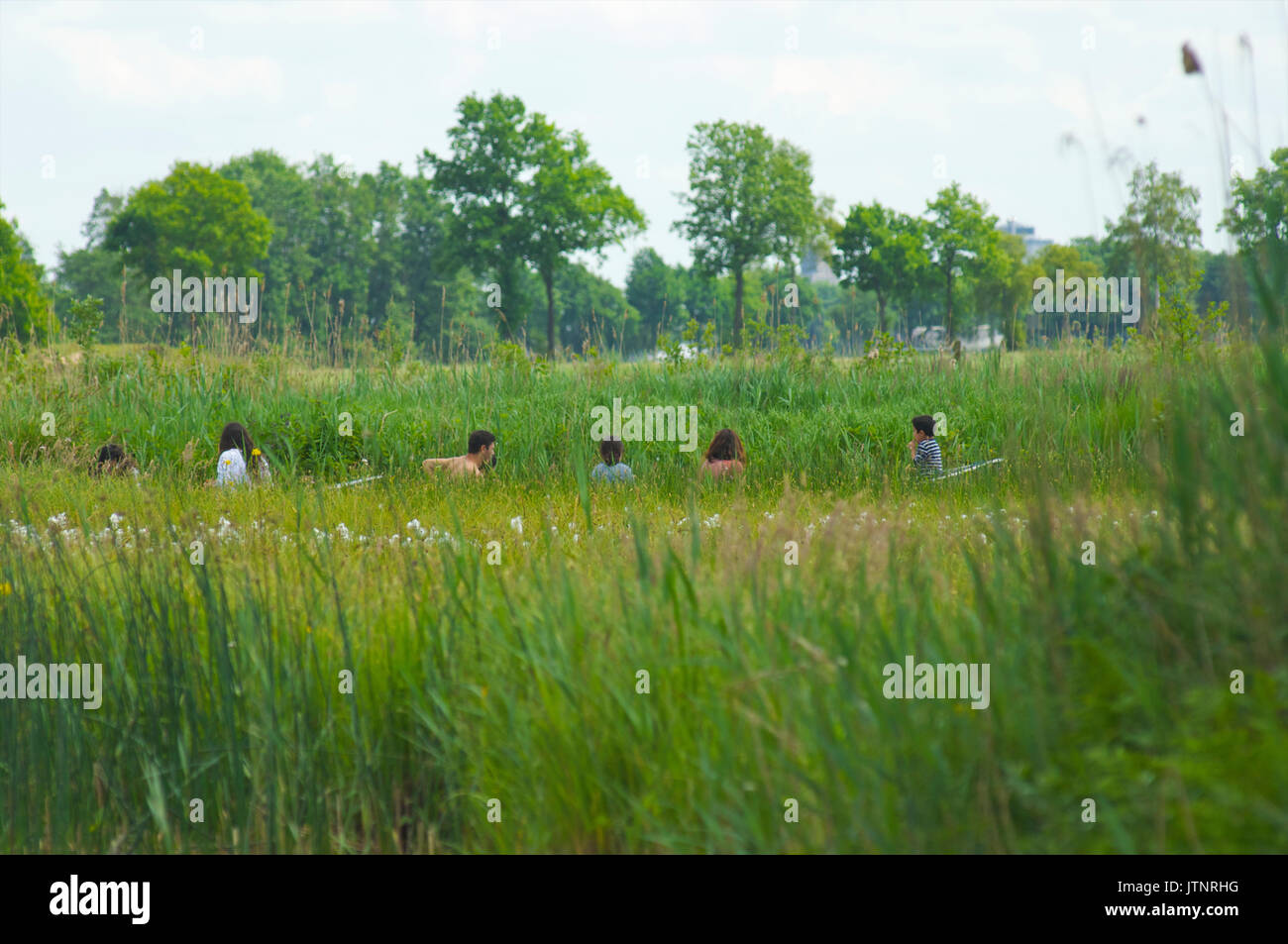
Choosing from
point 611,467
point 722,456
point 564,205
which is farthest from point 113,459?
point 564,205

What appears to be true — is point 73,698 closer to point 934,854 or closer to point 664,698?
point 664,698

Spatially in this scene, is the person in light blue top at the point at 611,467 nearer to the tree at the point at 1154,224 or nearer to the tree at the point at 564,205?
the tree at the point at 1154,224

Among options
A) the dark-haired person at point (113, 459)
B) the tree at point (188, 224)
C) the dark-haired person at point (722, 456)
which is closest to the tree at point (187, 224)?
the tree at point (188, 224)

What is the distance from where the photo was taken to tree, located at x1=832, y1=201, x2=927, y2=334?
5125 cm

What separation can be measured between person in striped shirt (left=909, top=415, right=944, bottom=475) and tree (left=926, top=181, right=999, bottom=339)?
4615 cm

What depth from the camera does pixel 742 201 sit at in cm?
5025

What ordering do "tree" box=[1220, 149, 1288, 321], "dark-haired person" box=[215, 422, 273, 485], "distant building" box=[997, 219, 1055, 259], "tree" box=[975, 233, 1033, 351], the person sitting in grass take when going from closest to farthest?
1. "tree" box=[1220, 149, 1288, 321]
2. "dark-haired person" box=[215, 422, 273, 485]
3. the person sitting in grass
4. "distant building" box=[997, 219, 1055, 259]
5. "tree" box=[975, 233, 1033, 351]

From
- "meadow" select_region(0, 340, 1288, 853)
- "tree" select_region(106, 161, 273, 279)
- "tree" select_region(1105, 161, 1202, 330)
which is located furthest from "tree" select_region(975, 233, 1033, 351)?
"meadow" select_region(0, 340, 1288, 853)

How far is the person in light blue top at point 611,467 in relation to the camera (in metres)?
8.91

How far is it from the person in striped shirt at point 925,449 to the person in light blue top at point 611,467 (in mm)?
2533

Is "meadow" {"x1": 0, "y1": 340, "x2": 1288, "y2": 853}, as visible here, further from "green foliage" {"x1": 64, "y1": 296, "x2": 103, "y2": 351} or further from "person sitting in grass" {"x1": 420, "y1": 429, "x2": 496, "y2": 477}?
"green foliage" {"x1": 64, "y1": 296, "x2": 103, "y2": 351}

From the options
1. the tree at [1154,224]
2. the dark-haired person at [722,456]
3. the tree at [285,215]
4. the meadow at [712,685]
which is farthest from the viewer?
the tree at [285,215]

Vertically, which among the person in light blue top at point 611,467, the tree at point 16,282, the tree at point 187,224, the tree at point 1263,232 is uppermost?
the tree at point 187,224
